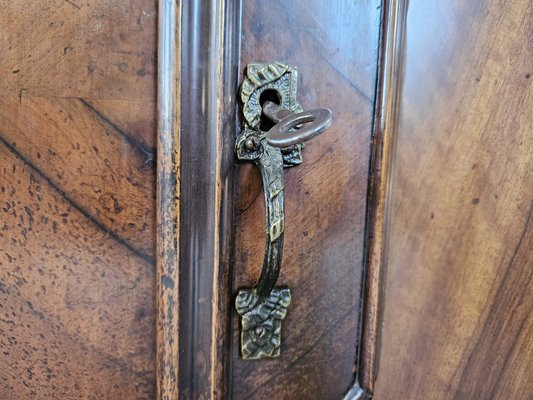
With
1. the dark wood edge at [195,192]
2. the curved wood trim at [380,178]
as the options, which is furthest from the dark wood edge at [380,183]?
the dark wood edge at [195,192]

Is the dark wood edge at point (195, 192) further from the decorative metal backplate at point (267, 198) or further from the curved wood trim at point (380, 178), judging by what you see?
the curved wood trim at point (380, 178)

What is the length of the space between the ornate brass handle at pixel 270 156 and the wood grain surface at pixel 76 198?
69 millimetres

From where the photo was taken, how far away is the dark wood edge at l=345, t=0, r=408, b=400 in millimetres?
375

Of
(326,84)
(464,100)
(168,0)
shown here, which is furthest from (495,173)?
(168,0)

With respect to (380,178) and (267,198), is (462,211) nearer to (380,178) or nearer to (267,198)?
(380,178)

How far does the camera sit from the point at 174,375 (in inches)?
13.9

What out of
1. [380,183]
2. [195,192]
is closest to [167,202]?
[195,192]

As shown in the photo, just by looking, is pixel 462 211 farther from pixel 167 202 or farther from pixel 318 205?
pixel 167 202

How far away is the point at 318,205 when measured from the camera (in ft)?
1.23

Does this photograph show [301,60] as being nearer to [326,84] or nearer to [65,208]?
[326,84]

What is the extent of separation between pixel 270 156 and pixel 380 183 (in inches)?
4.1

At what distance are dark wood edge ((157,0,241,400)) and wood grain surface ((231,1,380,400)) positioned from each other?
2cm

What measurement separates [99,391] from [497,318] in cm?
35

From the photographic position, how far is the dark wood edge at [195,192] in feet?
1.07
